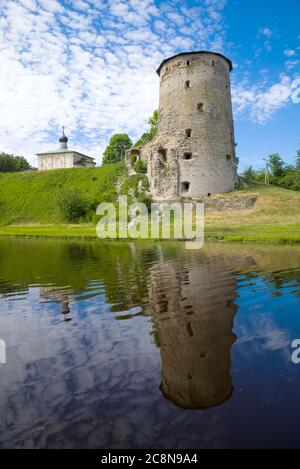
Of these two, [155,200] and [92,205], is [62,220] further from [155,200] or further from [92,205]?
[155,200]

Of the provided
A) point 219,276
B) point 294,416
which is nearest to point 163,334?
point 294,416

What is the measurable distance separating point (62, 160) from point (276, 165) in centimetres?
3991

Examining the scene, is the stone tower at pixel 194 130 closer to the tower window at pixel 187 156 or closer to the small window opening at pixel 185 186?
the tower window at pixel 187 156

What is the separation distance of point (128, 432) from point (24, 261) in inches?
494

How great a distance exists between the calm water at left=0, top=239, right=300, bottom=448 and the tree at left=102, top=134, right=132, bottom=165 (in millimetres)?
64347

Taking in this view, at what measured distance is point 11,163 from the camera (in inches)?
3081

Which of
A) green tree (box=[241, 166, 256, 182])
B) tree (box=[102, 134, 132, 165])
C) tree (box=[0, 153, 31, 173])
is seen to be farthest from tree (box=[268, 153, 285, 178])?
tree (box=[0, 153, 31, 173])

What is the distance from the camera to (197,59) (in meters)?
33.7

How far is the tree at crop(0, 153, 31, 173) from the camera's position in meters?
76.9

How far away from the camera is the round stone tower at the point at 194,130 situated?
111ft

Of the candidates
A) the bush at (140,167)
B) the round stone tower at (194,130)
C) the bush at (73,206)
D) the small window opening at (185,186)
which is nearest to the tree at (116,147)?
the bush at (140,167)

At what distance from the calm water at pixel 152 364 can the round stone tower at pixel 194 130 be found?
83.5 ft

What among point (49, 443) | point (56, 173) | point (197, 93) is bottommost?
point (49, 443)

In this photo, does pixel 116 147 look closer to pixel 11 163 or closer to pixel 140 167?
pixel 11 163
